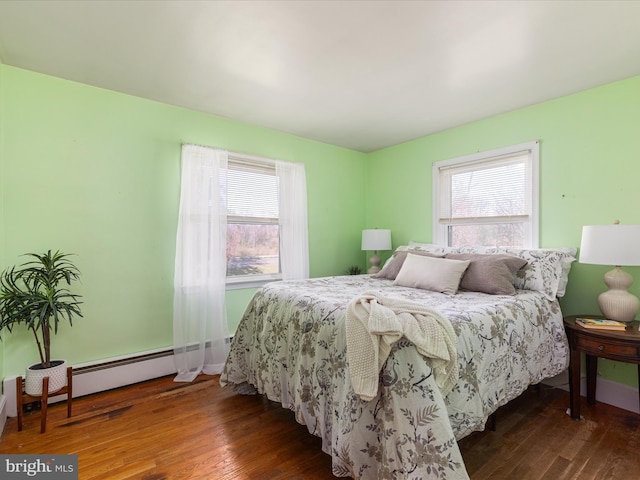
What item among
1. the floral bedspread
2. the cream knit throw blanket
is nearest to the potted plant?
the floral bedspread

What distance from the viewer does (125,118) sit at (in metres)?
2.58

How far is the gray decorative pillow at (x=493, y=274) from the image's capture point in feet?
7.30

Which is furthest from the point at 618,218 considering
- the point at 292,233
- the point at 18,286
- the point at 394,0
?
the point at 18,286

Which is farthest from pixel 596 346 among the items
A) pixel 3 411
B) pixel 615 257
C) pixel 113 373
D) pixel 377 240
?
pixel 3 411

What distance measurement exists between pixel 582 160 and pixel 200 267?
330 centimetres

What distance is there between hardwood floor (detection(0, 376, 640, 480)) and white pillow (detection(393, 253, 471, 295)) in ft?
3.05

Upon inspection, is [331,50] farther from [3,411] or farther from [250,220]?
[3,411]

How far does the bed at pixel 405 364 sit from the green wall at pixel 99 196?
3.26 ft

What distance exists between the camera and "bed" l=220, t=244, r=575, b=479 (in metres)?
1.27

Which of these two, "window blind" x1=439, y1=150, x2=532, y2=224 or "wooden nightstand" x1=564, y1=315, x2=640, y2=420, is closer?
"wooden nightstand" x1=564, y1=315, x2=640, y2=420

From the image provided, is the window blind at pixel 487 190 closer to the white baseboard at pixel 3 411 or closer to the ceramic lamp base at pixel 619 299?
the ceramic lamp base at pixel 619 299

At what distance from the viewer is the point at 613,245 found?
79.0 inches

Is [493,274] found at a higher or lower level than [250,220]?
lower

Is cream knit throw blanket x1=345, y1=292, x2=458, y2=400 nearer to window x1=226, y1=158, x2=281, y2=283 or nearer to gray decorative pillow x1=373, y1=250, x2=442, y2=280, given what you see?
gray decorative pillow x1=373, y1=250, x2=442, y2=280
